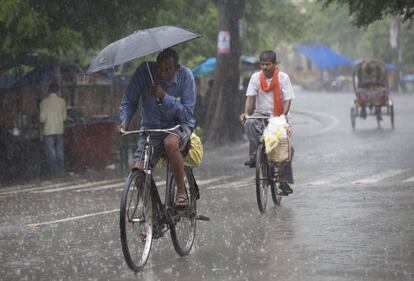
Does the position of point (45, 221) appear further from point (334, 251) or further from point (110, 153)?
point (110, 153)

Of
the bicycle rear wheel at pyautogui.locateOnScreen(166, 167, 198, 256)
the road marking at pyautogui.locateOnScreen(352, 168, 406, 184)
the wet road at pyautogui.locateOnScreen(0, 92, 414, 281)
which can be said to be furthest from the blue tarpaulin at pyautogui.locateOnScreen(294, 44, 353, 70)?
the bicycle rear wheel at pyautogui.locateOnScreen(166, 167, 198, 256)

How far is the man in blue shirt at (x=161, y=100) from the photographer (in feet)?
28.3

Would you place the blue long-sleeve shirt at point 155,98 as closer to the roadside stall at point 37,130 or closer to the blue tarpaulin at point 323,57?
the roadside stall at point 37,130

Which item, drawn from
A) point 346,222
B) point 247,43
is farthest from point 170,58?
point 247,43

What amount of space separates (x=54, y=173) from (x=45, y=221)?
7.47 metres

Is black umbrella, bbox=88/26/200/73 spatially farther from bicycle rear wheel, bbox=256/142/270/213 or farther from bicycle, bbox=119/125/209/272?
bicycle rear wheel, bbox=256/142/270/213

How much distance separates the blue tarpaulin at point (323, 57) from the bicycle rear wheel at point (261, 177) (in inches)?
2529

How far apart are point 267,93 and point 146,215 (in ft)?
14.4

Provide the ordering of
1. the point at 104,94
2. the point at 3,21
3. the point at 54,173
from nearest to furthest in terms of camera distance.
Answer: the point at 3,21
the point at 54,173
the point at 104,94

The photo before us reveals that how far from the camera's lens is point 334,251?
8.93 meters

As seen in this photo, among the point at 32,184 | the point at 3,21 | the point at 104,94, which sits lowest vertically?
the point at 32,184

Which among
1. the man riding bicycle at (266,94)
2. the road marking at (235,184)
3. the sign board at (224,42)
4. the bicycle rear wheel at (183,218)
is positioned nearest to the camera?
the bicycle rear wheel at (183,218)

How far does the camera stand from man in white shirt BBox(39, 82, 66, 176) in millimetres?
19016

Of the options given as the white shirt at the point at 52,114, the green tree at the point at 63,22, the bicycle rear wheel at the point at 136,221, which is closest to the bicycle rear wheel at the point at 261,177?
the bicycle rear wheel at the point at 136,221
